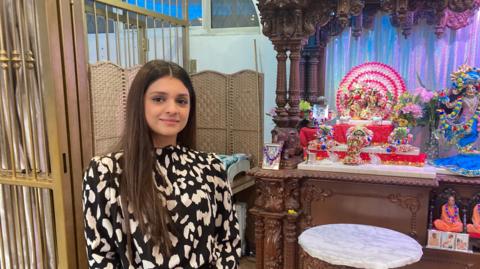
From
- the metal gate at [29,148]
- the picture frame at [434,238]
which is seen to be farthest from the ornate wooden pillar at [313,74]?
the metal gate at [29,148]

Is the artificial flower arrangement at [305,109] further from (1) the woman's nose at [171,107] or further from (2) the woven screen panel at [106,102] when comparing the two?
(1) the woman's nose at [171,107]

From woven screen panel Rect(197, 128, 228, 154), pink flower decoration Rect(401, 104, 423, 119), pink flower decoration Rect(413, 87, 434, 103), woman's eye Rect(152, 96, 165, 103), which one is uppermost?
woman's eye Rect(152, 96, 165, 103)

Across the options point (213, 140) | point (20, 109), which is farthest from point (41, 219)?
point (213, 140)

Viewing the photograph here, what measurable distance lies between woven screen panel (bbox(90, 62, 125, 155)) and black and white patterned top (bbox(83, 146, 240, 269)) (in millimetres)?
1135

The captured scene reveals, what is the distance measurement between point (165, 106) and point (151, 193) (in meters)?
0.26

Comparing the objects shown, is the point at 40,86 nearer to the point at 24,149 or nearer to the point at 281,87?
the point at 24,149

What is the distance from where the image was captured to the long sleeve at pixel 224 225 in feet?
4.30

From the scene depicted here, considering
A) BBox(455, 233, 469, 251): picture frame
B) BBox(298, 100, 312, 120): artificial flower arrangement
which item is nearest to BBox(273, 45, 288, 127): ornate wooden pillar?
BBox(298, 100, 312, 120): artificial flower arrangement

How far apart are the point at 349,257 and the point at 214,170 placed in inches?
35.2

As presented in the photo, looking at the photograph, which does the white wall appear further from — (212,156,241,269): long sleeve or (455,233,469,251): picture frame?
(212,156,241,269): long sleeve

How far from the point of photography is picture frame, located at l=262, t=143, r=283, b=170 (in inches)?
100

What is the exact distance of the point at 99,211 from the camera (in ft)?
3.60

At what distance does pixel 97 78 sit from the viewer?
2.24 meters

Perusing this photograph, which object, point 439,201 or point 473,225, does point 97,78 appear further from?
point 473,225
